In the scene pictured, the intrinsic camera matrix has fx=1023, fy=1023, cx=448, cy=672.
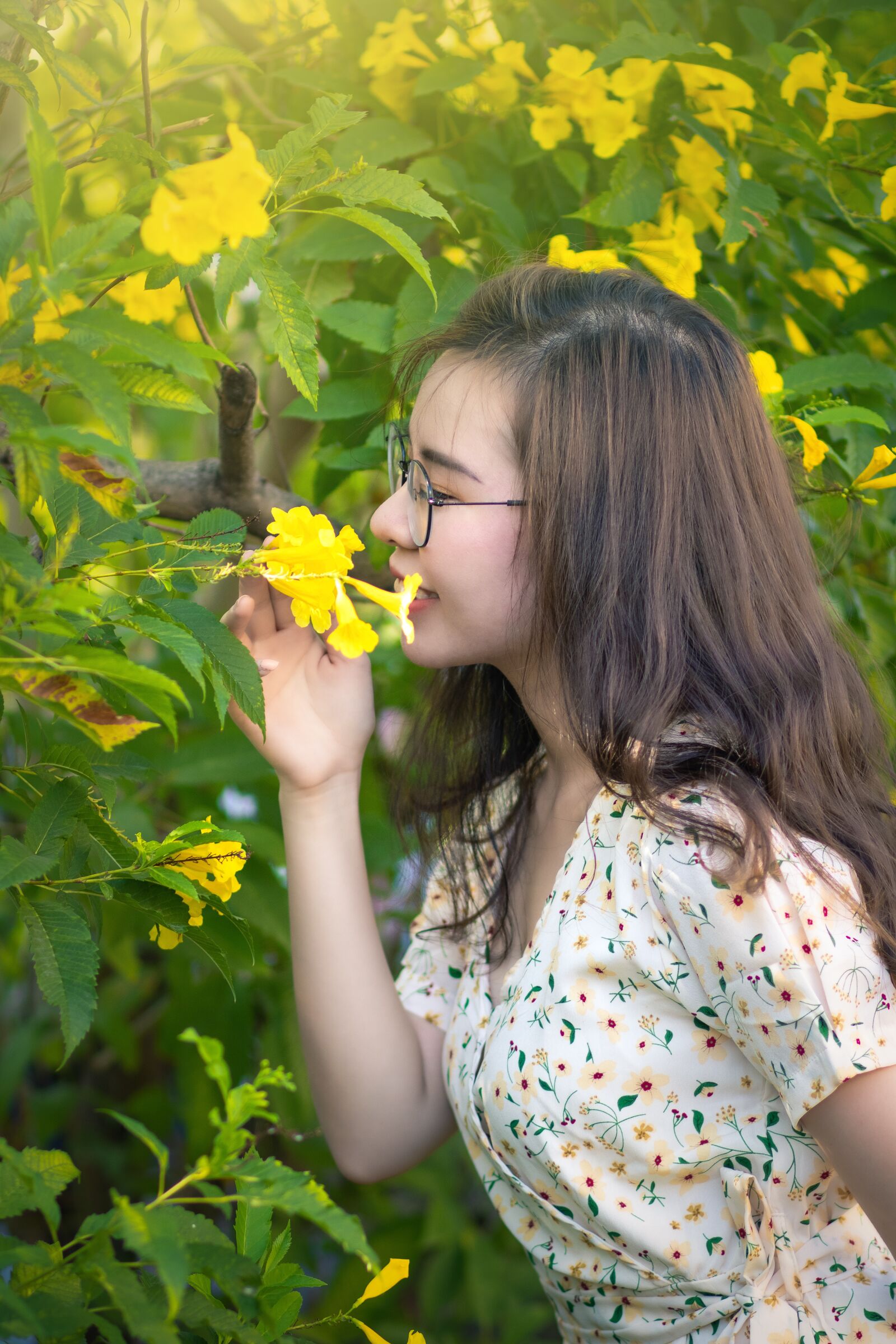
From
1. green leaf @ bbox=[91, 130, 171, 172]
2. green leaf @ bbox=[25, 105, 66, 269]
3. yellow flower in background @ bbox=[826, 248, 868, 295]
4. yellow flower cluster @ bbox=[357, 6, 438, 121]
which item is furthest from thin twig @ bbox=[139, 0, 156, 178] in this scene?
yellow flower in background @ bbox=[826, 248, 868, 295]

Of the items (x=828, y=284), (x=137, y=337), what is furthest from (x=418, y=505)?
(x=828, y=284)

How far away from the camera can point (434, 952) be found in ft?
4.72

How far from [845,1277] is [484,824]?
0.68 meters

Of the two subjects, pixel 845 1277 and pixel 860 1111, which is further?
pixel 845 1277

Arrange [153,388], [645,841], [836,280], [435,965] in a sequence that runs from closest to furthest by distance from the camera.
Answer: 1. [153,388]
2. [645,841]
3. [435,965]
4. [836,280]

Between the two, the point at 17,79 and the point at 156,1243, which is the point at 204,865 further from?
the point at 17,79

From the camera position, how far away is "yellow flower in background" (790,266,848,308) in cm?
154

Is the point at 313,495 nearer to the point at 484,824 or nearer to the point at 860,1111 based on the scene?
the point at 484,824

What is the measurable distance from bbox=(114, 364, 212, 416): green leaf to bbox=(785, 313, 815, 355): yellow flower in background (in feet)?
3.74

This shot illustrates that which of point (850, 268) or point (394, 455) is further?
point (850, 268)

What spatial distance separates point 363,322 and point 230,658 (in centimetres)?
65

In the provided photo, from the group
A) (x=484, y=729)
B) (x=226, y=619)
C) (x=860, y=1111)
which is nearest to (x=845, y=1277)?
Result: (x=860, y=1111)

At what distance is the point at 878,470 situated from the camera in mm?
1243

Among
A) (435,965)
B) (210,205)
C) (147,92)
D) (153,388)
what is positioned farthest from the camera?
(435,965)
